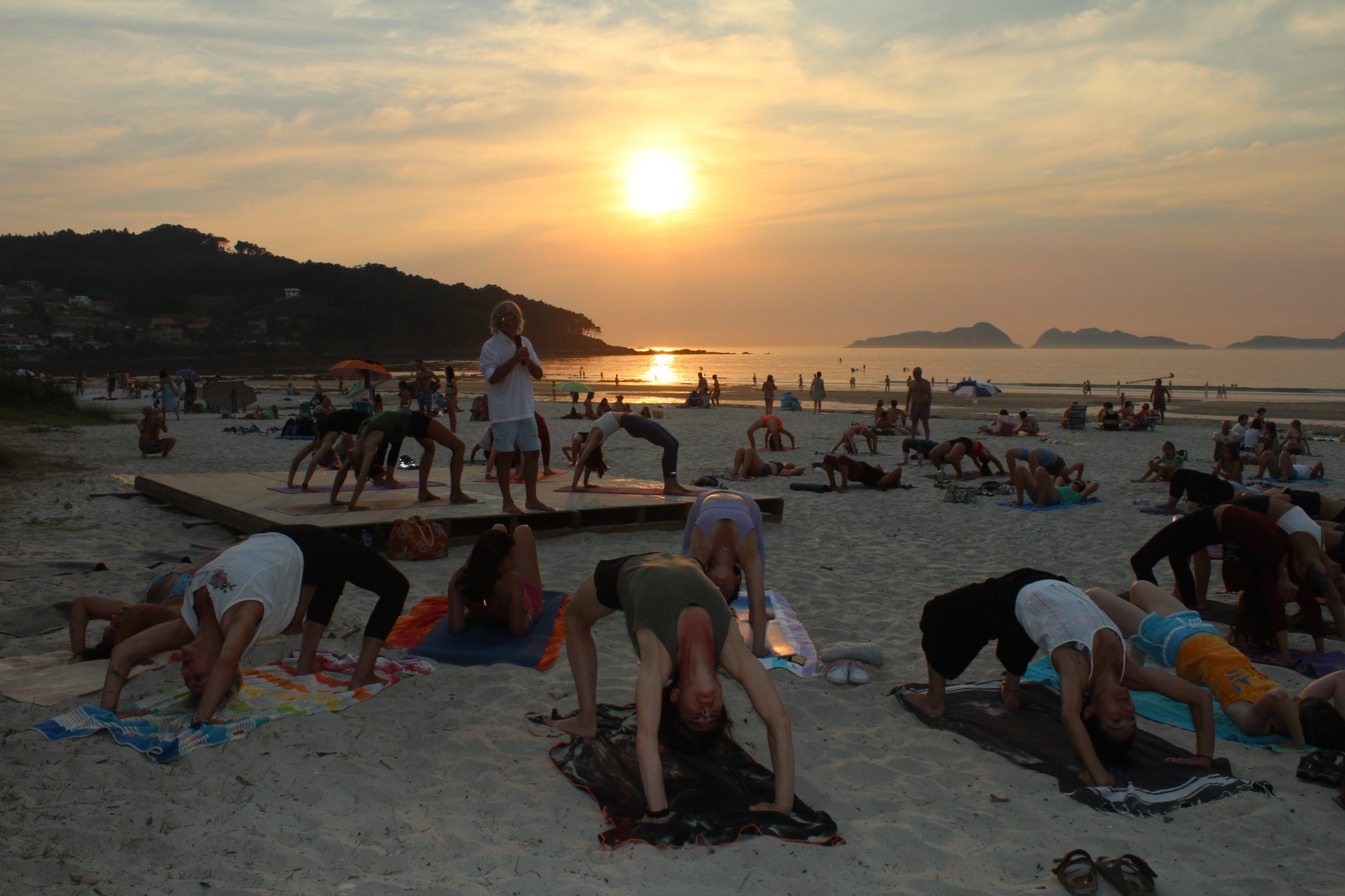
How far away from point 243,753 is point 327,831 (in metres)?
→ 0.77

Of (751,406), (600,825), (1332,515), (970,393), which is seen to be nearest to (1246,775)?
(600,825)

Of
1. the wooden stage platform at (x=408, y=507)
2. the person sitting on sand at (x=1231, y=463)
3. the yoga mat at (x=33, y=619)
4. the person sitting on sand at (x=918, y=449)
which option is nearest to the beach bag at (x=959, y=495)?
the person sitting on sand at (x=918, y=449)

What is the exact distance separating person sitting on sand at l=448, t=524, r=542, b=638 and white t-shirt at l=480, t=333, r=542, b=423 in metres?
2.13

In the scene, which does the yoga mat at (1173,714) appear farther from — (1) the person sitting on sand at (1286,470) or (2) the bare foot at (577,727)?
(1) the person sitting on sand at (1286,470)

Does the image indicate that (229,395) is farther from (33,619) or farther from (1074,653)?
(1074,653)

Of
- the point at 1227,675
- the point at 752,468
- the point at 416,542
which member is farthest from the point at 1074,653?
the point at 752,468

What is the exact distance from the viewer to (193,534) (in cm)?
922

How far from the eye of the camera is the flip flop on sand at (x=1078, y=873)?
127 inches

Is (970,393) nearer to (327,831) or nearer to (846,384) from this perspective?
(327,831)

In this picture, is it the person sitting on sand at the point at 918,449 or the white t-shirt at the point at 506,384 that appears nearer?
the white t-shirt at the point at 506,384

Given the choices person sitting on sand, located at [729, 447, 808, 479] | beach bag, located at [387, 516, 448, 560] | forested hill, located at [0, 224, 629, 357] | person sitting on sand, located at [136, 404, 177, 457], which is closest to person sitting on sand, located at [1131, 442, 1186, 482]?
person sitting on sand, located at [729, 447, 808, 479]

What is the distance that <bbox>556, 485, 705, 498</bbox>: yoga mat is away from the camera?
1046cm

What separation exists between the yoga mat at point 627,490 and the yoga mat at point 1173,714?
5442 mm

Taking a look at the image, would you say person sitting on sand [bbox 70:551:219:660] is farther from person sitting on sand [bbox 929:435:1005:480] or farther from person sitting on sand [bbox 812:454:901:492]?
person sitting on sand [bbox 929:435:1005:480]
